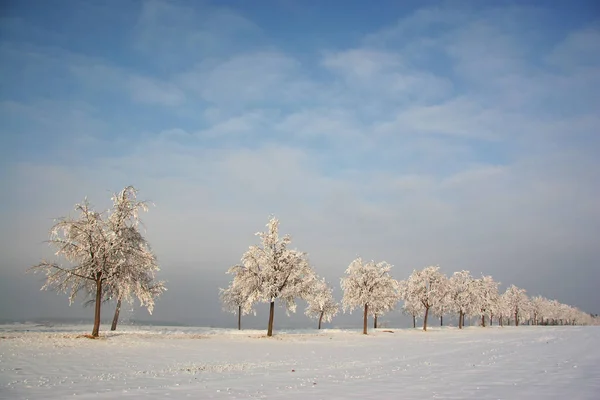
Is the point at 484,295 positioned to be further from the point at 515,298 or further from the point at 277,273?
the point at 277,273

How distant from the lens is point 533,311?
184 metres

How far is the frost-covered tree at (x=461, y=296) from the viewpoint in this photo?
10438cm

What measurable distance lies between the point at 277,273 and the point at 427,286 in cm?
5176

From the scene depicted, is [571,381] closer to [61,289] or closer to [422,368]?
[422,368]

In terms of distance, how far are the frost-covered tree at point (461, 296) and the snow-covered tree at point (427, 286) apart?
1270 cm

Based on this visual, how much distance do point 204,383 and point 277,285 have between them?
34337 mm

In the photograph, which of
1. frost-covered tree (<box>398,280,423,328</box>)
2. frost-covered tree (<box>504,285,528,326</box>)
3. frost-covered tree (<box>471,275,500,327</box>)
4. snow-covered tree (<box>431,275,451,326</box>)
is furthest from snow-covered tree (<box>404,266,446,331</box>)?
frost-covered tree (<box>504,285,528,326</box>)

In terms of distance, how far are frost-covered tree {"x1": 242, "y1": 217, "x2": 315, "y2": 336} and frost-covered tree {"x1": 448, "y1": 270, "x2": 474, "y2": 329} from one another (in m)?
65.6

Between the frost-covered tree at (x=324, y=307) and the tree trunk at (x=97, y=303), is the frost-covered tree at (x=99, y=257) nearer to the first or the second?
the tree trunk at (x=97, y=303)

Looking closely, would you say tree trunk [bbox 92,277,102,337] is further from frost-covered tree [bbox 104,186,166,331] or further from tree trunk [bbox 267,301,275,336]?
tree trunk [bbox 267,301,275,336]

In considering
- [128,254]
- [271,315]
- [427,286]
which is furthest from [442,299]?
[128,254]

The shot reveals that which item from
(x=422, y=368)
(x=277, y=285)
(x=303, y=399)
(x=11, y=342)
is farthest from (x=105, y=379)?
(x=277, y=285)

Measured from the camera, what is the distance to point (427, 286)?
8988 cm

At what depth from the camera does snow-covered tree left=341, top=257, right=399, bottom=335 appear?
67312mm
